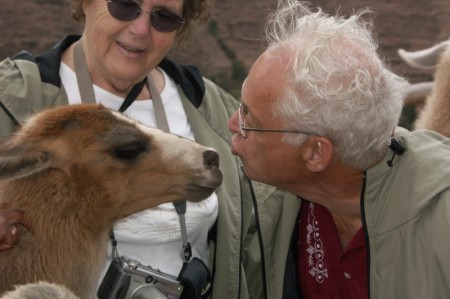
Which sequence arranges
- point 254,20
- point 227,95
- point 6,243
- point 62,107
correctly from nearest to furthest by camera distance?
point 6,243 < point 62,107 < point 227,95 < point 254,20

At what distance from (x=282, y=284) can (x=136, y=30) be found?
3.68ft

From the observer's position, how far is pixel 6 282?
9.20ft

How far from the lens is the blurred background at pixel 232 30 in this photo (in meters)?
19.8

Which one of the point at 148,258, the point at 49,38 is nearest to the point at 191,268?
the point at 148,258

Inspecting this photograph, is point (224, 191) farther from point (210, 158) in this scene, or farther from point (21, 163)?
point (21, 163)

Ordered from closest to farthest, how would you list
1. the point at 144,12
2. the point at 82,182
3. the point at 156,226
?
1. the point at 82,182
2. the point at 156,226
3. the point at 144,12

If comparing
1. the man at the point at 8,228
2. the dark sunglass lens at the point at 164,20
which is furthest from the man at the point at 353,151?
the man at the point at 8,228

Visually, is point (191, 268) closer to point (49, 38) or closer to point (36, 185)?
point (36, 185)

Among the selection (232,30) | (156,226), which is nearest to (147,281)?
(156,226)

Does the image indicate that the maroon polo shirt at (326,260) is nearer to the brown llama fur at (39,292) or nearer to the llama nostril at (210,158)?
the llama nostril at (210,158)

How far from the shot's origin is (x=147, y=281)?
3234 mm

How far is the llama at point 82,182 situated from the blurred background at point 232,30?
14.9 m

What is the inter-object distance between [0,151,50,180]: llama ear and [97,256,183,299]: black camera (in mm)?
516

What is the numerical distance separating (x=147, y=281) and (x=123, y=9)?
1.04 metres
